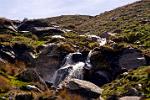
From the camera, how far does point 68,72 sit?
72.1 metres

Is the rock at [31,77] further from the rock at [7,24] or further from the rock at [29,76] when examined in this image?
the rock at [7,24]

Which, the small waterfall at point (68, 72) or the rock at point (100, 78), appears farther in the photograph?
the small waterfall at point (68, 72)

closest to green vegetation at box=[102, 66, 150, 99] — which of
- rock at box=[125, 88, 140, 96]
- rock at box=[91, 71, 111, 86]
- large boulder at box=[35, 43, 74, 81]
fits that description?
rock at box=[125, 88, 140, 96]

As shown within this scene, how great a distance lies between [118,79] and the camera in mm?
66250

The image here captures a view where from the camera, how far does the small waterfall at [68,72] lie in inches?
2785

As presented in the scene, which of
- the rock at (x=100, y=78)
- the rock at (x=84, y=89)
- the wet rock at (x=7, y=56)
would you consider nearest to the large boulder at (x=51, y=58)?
the wet rock at (x=7, y=56)

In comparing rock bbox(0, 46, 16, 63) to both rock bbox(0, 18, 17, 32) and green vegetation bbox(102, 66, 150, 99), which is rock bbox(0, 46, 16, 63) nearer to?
rock bbox(0, 18, 17, 32)

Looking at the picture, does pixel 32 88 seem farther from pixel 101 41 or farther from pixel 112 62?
pixel 101 41

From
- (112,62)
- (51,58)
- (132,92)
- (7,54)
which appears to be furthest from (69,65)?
(132,92)

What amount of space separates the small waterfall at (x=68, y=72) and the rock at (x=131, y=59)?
6.01 meters

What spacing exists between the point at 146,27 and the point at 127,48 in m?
28.5

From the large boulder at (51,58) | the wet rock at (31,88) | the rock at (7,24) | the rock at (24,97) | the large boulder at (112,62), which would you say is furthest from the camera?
the rock at (7,24)

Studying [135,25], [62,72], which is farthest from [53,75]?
[135,25]

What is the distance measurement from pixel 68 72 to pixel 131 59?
9268mm
